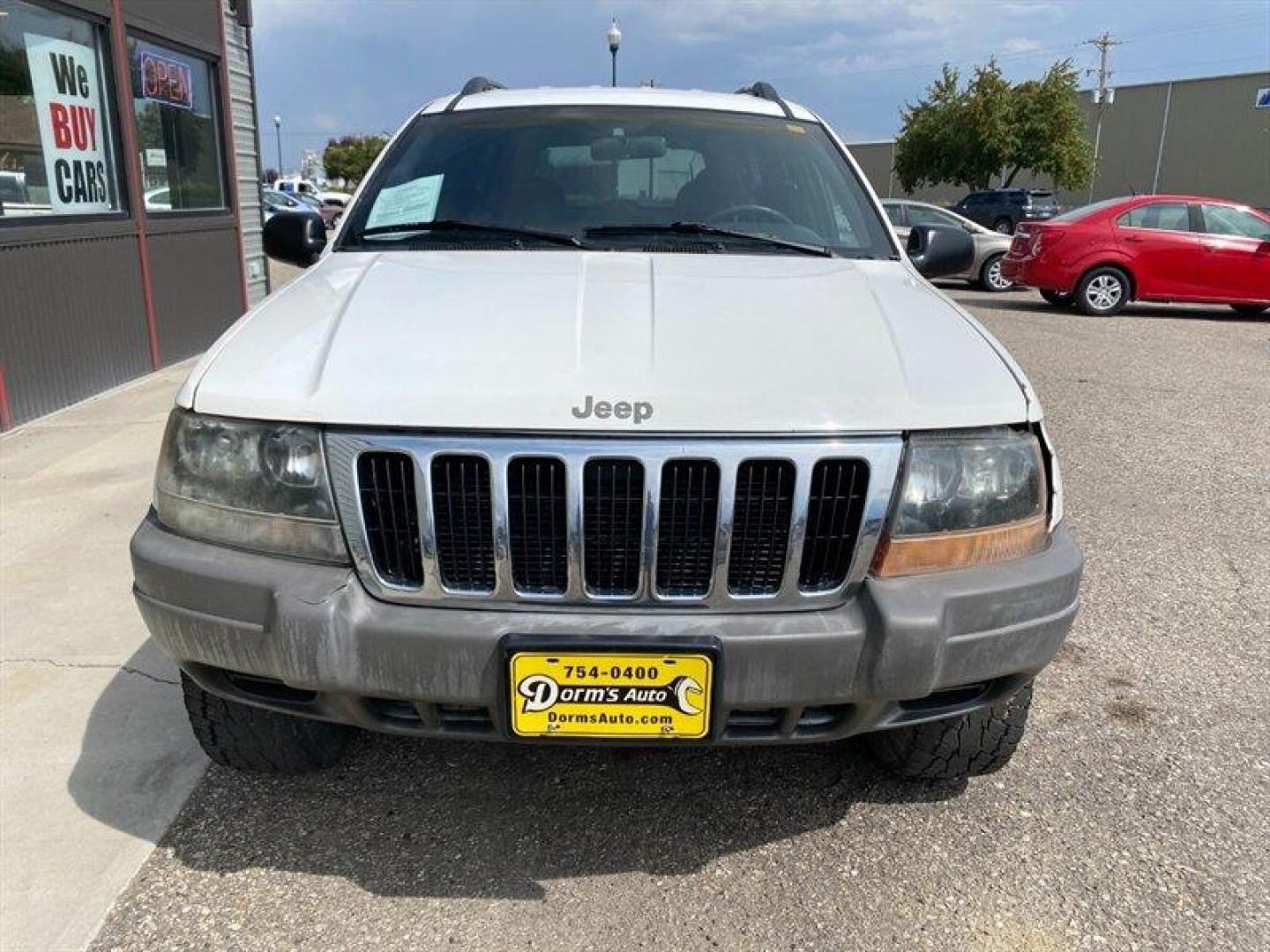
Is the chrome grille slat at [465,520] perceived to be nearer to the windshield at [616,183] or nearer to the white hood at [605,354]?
the white hood at [605,354]

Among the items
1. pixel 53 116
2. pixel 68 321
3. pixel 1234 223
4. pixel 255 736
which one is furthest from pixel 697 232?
pixel 1234 223

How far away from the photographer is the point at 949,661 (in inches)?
76.7

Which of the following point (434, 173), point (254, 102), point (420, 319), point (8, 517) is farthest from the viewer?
point (254, 102)

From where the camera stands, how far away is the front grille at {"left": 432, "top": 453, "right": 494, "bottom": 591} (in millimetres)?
1890

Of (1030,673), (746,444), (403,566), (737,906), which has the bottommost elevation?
(737,906)

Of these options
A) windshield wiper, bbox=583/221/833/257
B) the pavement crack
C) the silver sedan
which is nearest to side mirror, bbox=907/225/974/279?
windshield wiper, bbox=583/221/833/257

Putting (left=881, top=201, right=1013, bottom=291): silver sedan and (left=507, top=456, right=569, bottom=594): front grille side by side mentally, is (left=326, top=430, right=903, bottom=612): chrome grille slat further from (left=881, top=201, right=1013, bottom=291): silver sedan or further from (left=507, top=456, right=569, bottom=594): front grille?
(left=881, top=201, right=1013, bottom=291): silver sedan

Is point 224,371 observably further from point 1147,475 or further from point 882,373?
point 1147,475

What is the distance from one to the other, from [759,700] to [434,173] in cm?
211

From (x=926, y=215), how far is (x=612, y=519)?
1459cm

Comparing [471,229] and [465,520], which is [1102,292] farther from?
[465,520]

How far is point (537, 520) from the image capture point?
74.7 inches

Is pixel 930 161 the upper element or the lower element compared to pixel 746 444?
upper

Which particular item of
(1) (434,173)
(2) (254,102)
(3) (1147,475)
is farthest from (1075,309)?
(1) (434,173)
